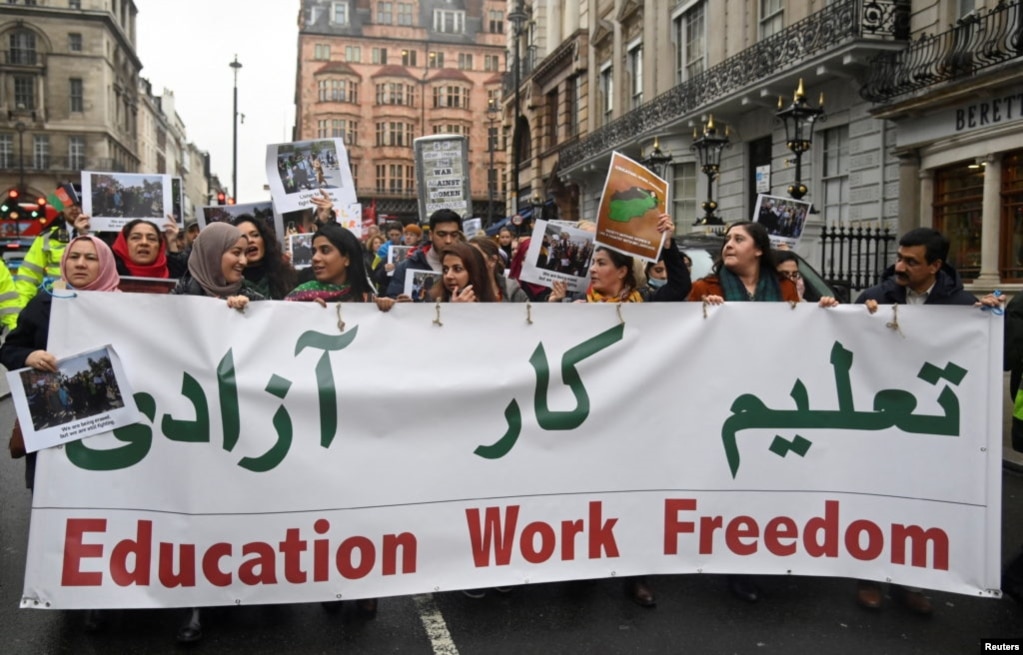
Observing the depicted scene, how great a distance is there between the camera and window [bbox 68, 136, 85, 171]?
241ft

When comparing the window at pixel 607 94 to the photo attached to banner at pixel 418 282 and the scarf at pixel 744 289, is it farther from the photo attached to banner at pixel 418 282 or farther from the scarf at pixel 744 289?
the scarf at pixel 744 289

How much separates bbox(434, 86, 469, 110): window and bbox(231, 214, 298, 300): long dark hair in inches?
3429

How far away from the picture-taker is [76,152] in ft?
243

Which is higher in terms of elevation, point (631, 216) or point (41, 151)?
point (41, 151)

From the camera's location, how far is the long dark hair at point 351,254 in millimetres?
4594

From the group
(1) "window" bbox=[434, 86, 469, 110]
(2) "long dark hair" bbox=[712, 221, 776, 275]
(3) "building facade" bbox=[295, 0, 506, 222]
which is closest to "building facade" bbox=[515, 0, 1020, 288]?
(2) "long dark hair" bbox=[712, 221, 776, 275]

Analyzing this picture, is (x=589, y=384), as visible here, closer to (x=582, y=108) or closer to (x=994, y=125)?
(x=994, y=125)

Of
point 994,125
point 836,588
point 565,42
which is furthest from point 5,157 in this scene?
point 836,588

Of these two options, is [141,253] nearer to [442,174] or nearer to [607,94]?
[442,174]

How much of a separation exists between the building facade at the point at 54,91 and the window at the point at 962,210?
7138cm

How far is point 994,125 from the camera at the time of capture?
13.6 m

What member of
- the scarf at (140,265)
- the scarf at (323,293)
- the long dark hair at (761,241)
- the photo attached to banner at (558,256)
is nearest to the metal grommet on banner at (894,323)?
the long dark hair at (761,241)

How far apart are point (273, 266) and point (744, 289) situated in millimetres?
2746

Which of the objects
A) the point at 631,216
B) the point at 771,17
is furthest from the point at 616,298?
the point at 771,17
